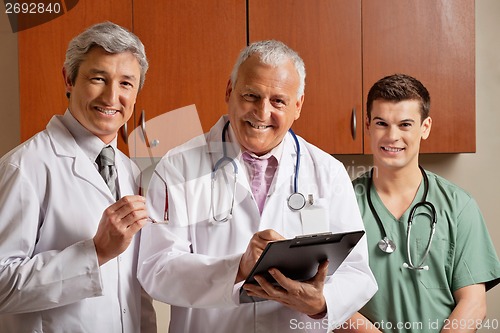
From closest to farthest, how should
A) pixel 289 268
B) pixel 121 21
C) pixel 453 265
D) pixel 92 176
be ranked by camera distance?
1. pixel 289 268
2. pixel 92 176
3. pixel 453 265
4. pixel 121 21

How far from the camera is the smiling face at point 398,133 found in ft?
6.29

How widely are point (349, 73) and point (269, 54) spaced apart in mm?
925

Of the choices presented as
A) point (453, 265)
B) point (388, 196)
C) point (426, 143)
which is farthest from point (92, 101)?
point (426, 143)

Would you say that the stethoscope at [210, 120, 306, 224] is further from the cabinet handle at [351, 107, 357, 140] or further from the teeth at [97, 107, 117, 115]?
the cabinet handle at [351, 107, 357, 140]

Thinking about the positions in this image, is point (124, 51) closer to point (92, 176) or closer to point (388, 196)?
point (92, 176)

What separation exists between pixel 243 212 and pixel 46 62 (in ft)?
3.60

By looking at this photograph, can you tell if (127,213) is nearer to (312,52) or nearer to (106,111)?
(106,111)

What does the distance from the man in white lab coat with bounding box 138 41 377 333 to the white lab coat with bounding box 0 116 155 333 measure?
0.28 feet

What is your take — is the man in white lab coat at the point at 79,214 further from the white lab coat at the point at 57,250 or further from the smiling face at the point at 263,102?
the smiling face at the point at 263,102

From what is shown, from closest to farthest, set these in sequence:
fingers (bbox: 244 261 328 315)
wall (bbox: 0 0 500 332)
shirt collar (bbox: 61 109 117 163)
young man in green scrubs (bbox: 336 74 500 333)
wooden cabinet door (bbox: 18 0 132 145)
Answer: fingers (bbox: 244 261 328 315) → shirt collar (bbox: 61 109 117 163) → young man in green scrubs (bbox: 336 74 500 333) → wooden cabinet door (bbox: 18 0 132 145) → wall (bbox: 0 0 500 332)

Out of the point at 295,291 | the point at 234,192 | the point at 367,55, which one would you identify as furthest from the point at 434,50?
the point at 295,291

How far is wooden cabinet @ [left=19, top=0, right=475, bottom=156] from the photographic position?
2.34 m

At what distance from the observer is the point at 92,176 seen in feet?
4.99

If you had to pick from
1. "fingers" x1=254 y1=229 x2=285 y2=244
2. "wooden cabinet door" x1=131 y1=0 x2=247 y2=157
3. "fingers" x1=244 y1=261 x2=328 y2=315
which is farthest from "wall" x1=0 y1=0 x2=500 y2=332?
"fingers" x1=254 y1=229 x2=285 y2=244
